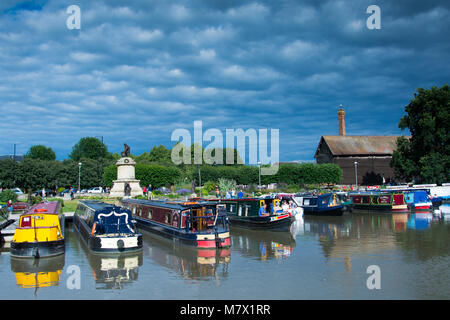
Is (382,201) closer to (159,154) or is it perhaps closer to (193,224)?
(193,224)

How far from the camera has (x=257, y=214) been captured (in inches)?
1011

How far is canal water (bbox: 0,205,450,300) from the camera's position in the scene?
1164cm

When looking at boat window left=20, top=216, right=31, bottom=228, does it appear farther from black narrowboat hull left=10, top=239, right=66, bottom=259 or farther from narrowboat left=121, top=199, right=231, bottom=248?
narrowboat left=121, top=199, right=231, bottom=248

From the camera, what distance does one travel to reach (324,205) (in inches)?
1368

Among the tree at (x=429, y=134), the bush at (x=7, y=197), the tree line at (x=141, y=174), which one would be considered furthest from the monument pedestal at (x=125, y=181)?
the tree at (x=429, y=134)

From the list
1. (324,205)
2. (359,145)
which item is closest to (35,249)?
(324,205)

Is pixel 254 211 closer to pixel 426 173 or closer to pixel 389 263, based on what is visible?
pixel 389 263

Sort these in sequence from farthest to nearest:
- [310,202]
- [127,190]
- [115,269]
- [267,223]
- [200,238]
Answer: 1. [127,190]
2. [310,202]
3. [267,223]
4. [200,238]
5. [115,269]

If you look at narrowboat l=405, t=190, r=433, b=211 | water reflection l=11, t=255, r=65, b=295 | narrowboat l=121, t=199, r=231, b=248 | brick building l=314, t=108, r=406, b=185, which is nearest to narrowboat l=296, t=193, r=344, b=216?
narrowboat l=405, t=190, r=433, b=211

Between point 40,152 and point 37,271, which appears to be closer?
point 37,271

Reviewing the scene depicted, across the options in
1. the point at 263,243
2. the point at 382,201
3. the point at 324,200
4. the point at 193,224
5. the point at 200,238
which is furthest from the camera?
the point at 382,201

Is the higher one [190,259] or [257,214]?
[257,214]

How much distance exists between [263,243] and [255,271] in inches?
266

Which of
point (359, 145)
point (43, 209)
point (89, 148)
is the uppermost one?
point (89, 148)
